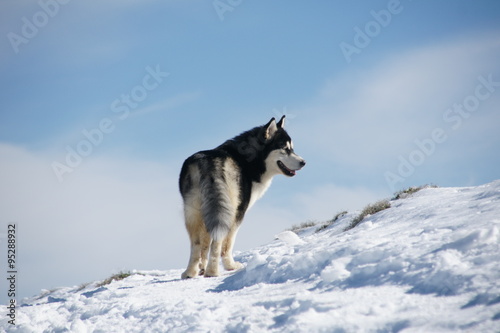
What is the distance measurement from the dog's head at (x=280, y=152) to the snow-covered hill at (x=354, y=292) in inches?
123

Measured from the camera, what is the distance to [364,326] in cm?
354

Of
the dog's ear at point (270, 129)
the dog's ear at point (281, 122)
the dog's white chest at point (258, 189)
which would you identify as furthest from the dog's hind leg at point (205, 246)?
the dog's ear at point (281, 122)

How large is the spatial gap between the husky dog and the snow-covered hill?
110 centimetres

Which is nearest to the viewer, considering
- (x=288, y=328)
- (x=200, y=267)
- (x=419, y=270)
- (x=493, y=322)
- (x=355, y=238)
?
(x=493, y=322)

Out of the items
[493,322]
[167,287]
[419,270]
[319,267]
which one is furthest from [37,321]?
[493,322]

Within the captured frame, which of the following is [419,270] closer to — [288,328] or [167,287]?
[288,328]

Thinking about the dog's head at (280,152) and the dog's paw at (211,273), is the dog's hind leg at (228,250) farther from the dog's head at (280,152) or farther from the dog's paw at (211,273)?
the dog's head at (280,152)

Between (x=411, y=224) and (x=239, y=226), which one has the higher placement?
Result: (x=239, y=226)

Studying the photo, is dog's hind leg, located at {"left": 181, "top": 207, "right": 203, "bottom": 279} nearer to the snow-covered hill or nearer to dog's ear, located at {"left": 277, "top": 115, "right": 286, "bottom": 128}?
the snow-covered hill

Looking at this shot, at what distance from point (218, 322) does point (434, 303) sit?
210cm

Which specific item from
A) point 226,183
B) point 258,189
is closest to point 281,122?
point 258,189

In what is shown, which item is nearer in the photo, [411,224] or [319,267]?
[319,267]

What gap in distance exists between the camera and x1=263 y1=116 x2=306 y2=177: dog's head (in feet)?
30.3

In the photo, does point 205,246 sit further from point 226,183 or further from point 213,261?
point 226,183
